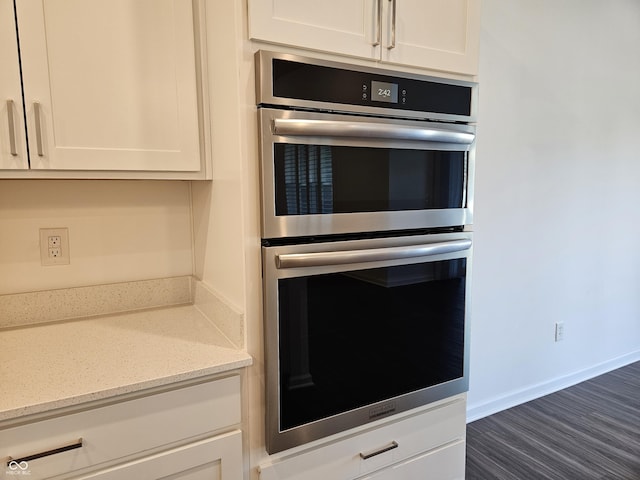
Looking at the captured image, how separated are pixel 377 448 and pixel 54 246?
1.37 m

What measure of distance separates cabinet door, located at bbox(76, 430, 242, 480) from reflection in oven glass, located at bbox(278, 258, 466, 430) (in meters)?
0.17

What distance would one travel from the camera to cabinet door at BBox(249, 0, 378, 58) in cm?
116

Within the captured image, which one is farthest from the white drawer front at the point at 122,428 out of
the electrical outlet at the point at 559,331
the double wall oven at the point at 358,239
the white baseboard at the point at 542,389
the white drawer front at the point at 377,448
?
the electrical outlet at the point at 559,331

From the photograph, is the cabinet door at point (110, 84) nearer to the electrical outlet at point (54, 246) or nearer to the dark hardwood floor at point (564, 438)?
the electrical outlet at point (54, 246)

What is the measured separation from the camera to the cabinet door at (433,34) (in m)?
1.38

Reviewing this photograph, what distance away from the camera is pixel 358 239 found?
1.37 meters

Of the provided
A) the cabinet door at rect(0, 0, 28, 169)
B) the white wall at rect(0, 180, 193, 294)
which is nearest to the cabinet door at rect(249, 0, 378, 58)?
the cabinet door at rect(0, 0, 28, 169)

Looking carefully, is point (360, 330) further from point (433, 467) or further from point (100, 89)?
point (100, 89)

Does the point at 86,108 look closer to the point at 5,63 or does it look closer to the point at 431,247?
the point at 5,63

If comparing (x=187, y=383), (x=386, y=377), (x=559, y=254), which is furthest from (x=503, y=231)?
(x=187, y=383)

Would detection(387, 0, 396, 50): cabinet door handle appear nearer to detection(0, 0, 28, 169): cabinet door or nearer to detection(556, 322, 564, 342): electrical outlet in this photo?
detection(0, 0, 28, 169): cabinet door

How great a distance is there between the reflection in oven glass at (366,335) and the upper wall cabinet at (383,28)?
0.68 metres

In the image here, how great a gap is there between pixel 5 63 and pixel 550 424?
3025 millimetres

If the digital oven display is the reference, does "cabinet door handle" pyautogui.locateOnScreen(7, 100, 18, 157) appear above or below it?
below
